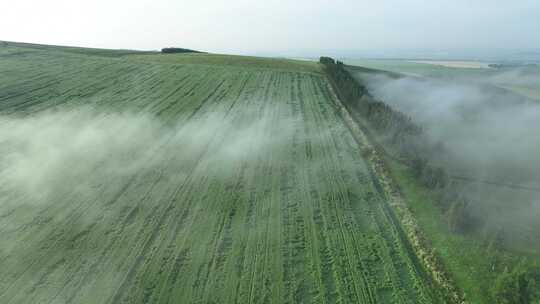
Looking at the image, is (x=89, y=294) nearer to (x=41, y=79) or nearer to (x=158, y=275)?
(x=158, y=275)

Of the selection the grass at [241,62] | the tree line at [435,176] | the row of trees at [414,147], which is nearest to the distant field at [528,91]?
the row of trees at [414,147]

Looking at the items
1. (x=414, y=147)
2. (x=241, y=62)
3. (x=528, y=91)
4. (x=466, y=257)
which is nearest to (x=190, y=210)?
(x=466, y=257)

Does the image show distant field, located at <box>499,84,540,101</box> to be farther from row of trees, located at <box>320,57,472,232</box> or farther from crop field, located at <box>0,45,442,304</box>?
crop field, located at <box>0,45,442,304</box>

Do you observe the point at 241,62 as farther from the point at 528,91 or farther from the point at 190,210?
the point at 528,91

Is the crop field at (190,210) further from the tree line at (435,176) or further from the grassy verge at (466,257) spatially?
the tree line at (435,176)

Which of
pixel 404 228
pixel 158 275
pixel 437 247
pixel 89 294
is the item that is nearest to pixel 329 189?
pixel 404 228
